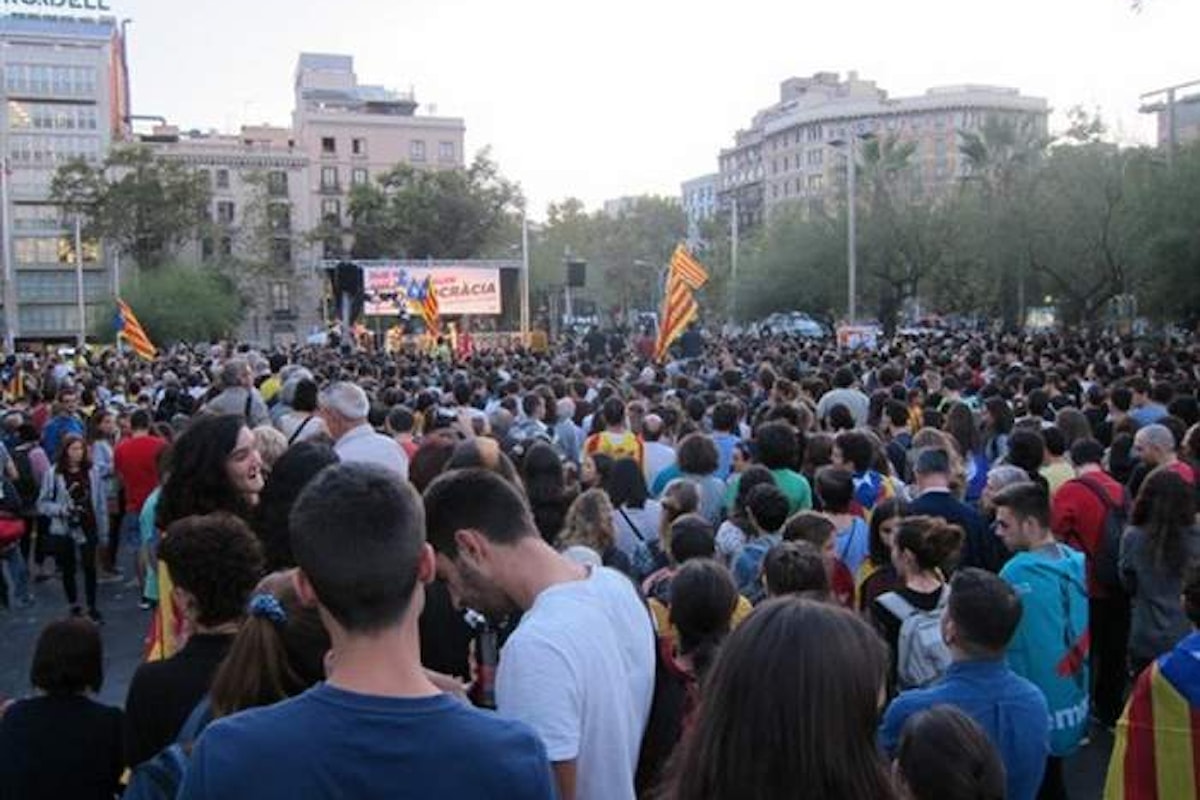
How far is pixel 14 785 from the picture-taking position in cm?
343

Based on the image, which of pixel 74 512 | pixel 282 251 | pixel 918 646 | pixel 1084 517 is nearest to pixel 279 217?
pixel 282 251

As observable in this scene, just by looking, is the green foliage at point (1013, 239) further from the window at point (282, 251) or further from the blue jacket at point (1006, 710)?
the window at point (282, 251)

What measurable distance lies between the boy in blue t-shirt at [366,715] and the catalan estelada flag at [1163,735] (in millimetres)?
1892

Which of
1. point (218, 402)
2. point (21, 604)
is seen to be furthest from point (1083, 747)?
point (21, 604)

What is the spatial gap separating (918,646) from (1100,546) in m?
2.57

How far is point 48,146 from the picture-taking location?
7550 cm

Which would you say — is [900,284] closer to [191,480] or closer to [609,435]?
[609,435]

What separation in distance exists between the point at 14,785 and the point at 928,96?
120 m

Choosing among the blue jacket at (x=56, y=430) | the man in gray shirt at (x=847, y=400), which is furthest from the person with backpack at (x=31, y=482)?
the man in gray shirt at (x=847, y=400)

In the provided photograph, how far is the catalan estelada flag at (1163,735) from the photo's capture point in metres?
3.10

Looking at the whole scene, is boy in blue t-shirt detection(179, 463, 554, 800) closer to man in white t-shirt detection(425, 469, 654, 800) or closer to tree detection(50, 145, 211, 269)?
man in white t-shirt detection(425, 469, 654, 800)

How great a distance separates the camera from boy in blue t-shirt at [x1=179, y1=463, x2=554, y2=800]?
1.94 m

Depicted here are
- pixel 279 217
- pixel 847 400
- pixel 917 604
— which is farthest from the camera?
pixel 279 217

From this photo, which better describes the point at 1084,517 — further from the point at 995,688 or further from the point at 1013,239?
the point at 1013,239
